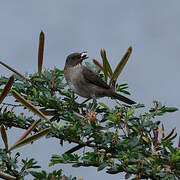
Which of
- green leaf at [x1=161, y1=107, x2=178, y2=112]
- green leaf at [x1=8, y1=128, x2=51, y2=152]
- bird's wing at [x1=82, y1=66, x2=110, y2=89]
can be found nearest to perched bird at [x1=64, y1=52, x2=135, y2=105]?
bird's wing at [x1=82, y1=66, x2=110, y2=89]

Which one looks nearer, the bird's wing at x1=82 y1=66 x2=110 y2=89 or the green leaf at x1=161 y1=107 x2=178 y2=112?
the green leaf at x1=161 y1=107 x2=178 y2=112

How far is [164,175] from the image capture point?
2.15 meters

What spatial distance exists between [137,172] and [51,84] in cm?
104

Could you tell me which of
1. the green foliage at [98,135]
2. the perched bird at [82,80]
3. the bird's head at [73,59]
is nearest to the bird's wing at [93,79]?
the perched bird at [82,80]

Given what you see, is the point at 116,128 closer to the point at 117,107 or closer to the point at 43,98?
the point at 117,107

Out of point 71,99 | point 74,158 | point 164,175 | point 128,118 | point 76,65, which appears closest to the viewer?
point 164,175

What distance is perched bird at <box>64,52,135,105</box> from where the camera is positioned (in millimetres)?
4465

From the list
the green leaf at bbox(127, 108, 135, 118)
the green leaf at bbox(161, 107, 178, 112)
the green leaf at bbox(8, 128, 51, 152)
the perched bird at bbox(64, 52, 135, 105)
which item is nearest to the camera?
the green leaf at bbox(8, 128, 51, 152)

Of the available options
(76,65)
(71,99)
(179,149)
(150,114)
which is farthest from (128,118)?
(76,65)

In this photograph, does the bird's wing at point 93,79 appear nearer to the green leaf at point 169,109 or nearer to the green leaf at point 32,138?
the green leaf at point 169,109

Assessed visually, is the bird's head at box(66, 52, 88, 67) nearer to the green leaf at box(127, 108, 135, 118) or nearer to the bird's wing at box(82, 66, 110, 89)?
the bird's wing at box(82, 66, 110, 89)

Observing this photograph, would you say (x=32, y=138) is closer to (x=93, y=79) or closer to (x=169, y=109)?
(x=169, y=109)

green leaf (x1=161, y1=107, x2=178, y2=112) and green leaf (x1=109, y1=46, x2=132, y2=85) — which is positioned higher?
green leaf (x1=109, y1=46, x2=132, y2=85)

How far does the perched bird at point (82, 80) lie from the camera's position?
4465 mm
